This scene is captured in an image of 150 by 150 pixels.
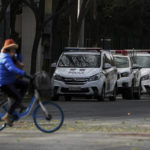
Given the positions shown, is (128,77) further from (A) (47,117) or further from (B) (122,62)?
(A) (47,117)

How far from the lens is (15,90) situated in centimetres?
1405

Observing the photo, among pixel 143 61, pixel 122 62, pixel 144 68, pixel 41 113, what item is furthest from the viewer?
pixel 143 61

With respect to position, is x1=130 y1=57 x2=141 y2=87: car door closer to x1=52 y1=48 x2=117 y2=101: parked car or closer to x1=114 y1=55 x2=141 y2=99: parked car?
x1=114 y1=55 x2=141 y2=99: parked car

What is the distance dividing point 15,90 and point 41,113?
0.62 meters

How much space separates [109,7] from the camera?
57.3 meters

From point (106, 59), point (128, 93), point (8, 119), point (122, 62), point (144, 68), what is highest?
point (8, 119)

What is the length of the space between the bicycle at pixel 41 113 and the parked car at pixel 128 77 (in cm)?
1637

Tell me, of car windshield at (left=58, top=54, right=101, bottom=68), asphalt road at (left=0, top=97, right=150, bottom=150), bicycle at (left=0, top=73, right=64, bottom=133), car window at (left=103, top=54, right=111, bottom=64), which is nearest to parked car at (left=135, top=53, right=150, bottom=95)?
car window at (left=103, top=54, right=111, bottom=64)

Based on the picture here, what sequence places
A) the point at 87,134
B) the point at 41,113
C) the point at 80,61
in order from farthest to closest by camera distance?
the point at 80,61 → the point at 41,113 → the point at 87,134

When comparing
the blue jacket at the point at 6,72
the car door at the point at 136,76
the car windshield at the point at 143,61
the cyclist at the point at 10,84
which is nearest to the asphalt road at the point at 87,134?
the cyclist at the point at 10,84

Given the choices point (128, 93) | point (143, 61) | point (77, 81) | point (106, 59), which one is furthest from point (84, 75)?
point (143, 61)

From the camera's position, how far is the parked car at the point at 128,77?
3064cm

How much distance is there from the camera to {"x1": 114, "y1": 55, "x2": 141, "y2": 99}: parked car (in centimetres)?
3064

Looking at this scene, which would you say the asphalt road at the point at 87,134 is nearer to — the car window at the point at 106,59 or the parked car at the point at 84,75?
the parked car at the point at 84,75
